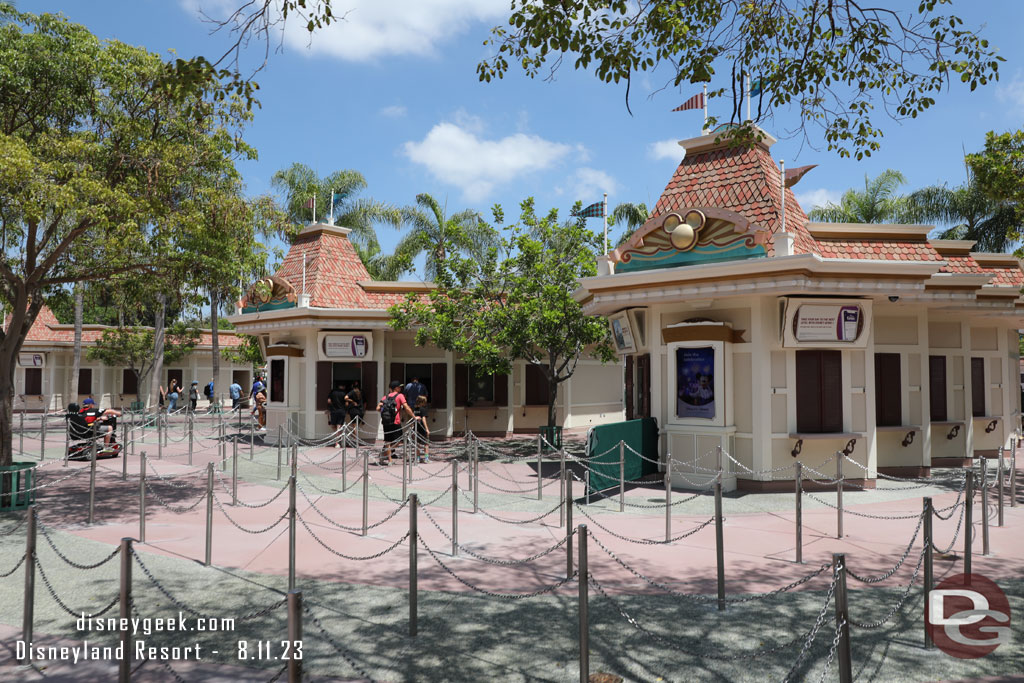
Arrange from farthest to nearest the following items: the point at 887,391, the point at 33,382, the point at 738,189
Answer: the point at 33,382, the point at 887,391, the point at 738,189

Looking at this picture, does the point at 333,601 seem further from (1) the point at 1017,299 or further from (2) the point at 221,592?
(1) the point at 1017,299

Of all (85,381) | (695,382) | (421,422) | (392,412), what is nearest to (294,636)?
(695,382)

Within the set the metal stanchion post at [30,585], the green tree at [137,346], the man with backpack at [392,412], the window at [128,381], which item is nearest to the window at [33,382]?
the green tree at [137,346]

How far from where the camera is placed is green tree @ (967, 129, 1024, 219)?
469 inches

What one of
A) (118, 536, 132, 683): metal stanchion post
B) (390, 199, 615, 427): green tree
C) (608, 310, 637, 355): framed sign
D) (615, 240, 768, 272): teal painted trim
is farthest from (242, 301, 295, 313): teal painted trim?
(118, 536, 132, 683): metal stanchion post

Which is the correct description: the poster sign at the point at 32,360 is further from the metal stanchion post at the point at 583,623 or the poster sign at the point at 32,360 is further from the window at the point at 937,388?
the metal stanchion post at the point at 583,623

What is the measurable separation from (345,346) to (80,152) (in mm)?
9812

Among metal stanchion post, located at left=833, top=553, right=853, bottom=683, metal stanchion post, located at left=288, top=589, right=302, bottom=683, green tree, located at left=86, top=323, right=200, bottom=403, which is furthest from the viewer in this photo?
green tree, located at left=86, top=323, right=200, bottom=403

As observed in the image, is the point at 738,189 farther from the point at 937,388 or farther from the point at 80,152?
the point at 80,152

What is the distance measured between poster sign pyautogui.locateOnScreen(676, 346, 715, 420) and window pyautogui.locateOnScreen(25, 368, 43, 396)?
34.6m

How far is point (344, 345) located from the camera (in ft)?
64.1

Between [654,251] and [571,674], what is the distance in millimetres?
9124

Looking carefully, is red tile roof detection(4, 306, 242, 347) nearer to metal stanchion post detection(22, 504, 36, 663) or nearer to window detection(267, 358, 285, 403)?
window detection(267, 358, 285, 403)

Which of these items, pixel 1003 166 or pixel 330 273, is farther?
pixel 330 273
